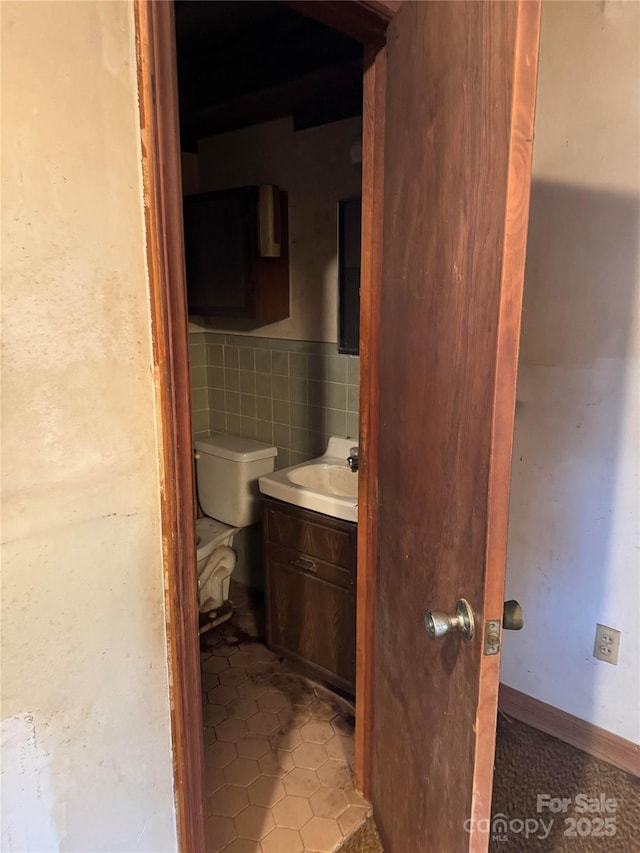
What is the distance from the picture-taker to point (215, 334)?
9.62 ft

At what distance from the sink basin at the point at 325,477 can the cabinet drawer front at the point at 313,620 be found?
35cm

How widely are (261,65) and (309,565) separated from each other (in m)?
1.88

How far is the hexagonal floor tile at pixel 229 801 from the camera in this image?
167 centimetres

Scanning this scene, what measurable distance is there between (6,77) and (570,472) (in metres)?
1.71

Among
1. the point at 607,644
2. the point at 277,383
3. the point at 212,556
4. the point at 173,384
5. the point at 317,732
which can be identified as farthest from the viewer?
the point at 277,383

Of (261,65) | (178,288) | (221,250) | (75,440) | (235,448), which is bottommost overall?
(235,448)

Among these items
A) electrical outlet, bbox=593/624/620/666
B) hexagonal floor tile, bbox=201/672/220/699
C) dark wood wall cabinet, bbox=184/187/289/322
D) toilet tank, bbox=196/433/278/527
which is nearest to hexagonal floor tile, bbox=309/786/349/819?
hexagonal floor tile, bbox=201/672/220/699

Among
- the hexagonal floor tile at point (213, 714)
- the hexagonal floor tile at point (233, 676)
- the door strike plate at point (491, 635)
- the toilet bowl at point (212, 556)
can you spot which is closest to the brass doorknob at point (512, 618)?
the door strike plate at point (491, 635)

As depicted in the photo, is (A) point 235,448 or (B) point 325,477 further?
(A) point 235,448

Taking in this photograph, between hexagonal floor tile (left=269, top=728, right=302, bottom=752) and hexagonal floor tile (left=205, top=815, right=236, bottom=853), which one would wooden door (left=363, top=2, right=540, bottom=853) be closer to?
hexagonal floor tile (left=205, top=815, right=236, bottom=853)

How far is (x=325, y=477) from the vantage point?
2.36 m

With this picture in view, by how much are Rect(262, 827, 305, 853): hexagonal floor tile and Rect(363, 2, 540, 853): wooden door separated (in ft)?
1.04

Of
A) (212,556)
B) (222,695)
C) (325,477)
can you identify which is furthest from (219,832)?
(325,477)

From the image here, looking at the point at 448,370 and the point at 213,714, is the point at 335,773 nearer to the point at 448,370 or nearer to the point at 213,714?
the point at 213,714
